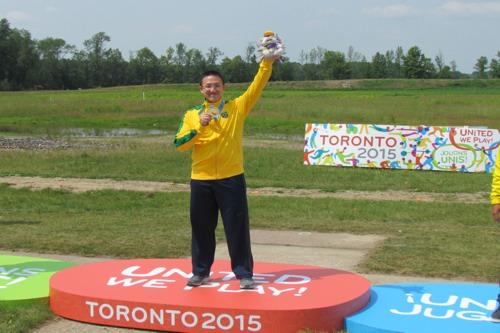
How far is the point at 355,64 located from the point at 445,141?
404 ft

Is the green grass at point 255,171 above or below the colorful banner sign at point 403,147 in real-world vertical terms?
below

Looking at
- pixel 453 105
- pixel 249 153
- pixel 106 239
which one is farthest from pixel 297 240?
pixel 453 105

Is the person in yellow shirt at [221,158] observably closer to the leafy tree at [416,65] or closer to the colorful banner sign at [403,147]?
the colorful banner sign at [403,147]

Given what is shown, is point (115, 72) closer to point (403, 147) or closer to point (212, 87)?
point (403, 147)

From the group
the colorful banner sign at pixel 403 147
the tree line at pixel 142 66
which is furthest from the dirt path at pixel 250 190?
the tree line at pixel 142 66

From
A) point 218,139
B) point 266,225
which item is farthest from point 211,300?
point 266,225

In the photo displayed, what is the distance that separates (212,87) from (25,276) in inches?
106

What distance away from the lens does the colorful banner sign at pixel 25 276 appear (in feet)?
20.3

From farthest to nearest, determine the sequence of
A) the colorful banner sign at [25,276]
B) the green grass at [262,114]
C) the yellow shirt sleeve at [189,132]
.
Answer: the green grass at [262,114] < the colorful banner sign at [25,276] < the yellow shirt sleeve at [189,132]

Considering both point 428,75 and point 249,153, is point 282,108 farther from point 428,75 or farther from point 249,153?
point 428,75

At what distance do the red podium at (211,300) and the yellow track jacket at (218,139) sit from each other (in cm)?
100

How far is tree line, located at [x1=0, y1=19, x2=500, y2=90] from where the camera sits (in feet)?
368

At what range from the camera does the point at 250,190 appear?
15.6m

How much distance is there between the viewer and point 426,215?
12.2 meters
